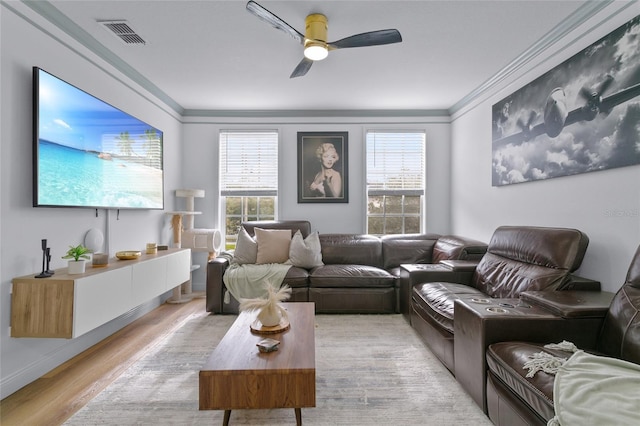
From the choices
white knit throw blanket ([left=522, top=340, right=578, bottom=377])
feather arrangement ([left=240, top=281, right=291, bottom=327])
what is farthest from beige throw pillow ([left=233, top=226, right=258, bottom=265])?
white knit throw blanket ([left=522, top=340, right=578, bottom=377])

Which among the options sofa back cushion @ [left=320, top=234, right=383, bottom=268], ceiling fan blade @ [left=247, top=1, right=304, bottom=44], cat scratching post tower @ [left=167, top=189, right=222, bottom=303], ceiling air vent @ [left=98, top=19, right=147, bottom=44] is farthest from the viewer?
sofa back cushion @ [left=320, top=234, right=383, bottom=268]

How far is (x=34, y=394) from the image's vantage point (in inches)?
78.2

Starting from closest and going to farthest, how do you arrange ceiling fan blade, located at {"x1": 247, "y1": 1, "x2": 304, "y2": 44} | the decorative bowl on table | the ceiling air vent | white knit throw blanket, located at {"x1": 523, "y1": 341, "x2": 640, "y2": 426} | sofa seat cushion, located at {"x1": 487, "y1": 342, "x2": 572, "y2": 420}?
white knit throw blanket, located at {"x1": 523, "y1": 341, "x2": 640, "y2": 426}, sofa seat cushion, located at {"x1": 487, "y1": 342, "x2": 572, "y2": 420}, ceiling fan blade, located at {"x1": 247, "y1": 1, "x2": 304, "y2": 44}, the ceiling air vent, the decorative bowl on table

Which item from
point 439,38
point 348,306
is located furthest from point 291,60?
point 348,306

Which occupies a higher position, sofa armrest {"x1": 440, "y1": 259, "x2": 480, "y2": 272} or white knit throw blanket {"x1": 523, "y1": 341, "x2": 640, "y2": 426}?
sofa armrest {"x1": 440, "y1": 259, "x2": 480, "y2": 272}

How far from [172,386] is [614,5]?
394 cm

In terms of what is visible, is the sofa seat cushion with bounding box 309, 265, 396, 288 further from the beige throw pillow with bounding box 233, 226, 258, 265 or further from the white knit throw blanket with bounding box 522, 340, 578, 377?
the white knit throw blanket with bounding box 522, 340, 578, 377

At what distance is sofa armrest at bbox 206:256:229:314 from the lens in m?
3.45

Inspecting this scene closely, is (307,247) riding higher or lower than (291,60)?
lower

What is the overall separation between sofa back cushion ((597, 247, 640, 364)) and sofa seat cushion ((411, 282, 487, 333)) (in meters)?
0.80

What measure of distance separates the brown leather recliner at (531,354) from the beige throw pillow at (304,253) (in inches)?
92.4

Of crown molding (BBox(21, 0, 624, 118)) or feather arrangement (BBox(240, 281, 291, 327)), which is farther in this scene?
crown molding (BBox(21, 0, 624, 118))

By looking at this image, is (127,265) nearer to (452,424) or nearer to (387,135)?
(452,424)

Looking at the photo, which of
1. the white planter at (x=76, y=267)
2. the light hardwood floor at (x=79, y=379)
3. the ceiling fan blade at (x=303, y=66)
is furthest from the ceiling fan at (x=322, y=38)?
Answer: the light hardwood floor at (x=79, y=379)
